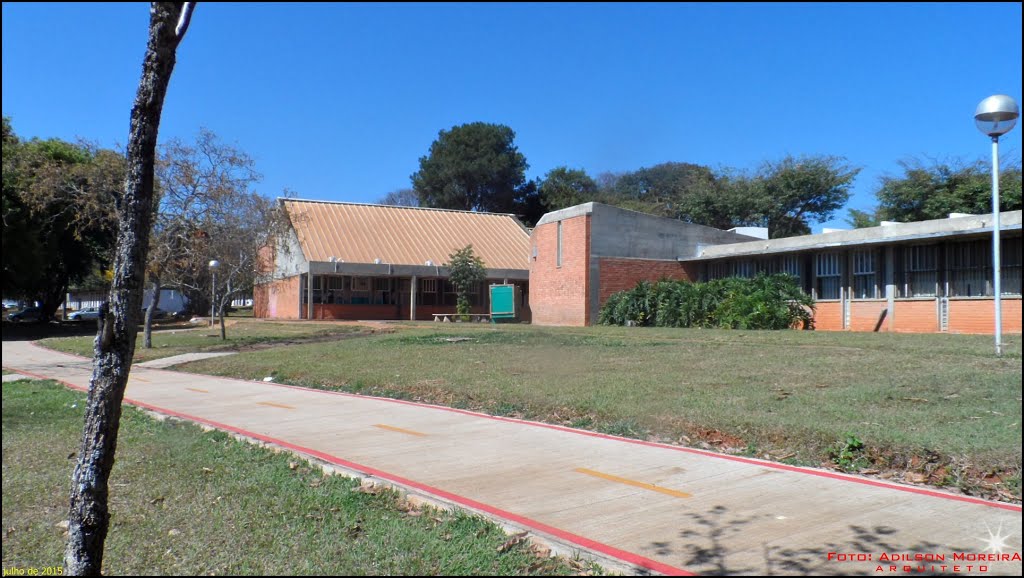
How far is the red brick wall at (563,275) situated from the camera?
29891 mm

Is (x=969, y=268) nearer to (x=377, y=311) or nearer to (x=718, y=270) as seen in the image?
(x=718, y=270)

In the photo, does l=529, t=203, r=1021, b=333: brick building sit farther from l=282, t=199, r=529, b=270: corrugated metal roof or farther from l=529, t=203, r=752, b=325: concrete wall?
l=282, t=199, r=529, b=270: corrugated metal roof

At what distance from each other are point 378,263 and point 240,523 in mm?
36530

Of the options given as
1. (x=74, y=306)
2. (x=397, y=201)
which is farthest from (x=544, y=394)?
(x=74, y=306)

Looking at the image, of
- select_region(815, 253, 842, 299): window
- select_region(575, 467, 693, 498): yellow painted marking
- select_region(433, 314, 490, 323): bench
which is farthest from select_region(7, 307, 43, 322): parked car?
select_region(575, 467, 693, 498): yellow painted marking

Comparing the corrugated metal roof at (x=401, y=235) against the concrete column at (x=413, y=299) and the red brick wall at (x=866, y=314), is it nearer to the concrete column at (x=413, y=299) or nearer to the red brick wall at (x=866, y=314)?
the concrete column at (x=413, y=299)

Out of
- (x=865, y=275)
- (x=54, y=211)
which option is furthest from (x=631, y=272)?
(x=54, y=211)

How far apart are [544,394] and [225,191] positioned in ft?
55.7

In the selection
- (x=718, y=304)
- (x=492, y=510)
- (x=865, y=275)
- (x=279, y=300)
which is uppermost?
(x=865, y=275)

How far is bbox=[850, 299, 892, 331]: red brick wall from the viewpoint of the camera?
2352cm

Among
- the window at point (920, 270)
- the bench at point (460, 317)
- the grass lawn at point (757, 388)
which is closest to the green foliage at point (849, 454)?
the grass lawn at point (757, 388)

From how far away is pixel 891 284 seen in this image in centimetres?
2328

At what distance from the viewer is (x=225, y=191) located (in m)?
24.6

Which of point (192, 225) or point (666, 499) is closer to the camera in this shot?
point (666, 499)
